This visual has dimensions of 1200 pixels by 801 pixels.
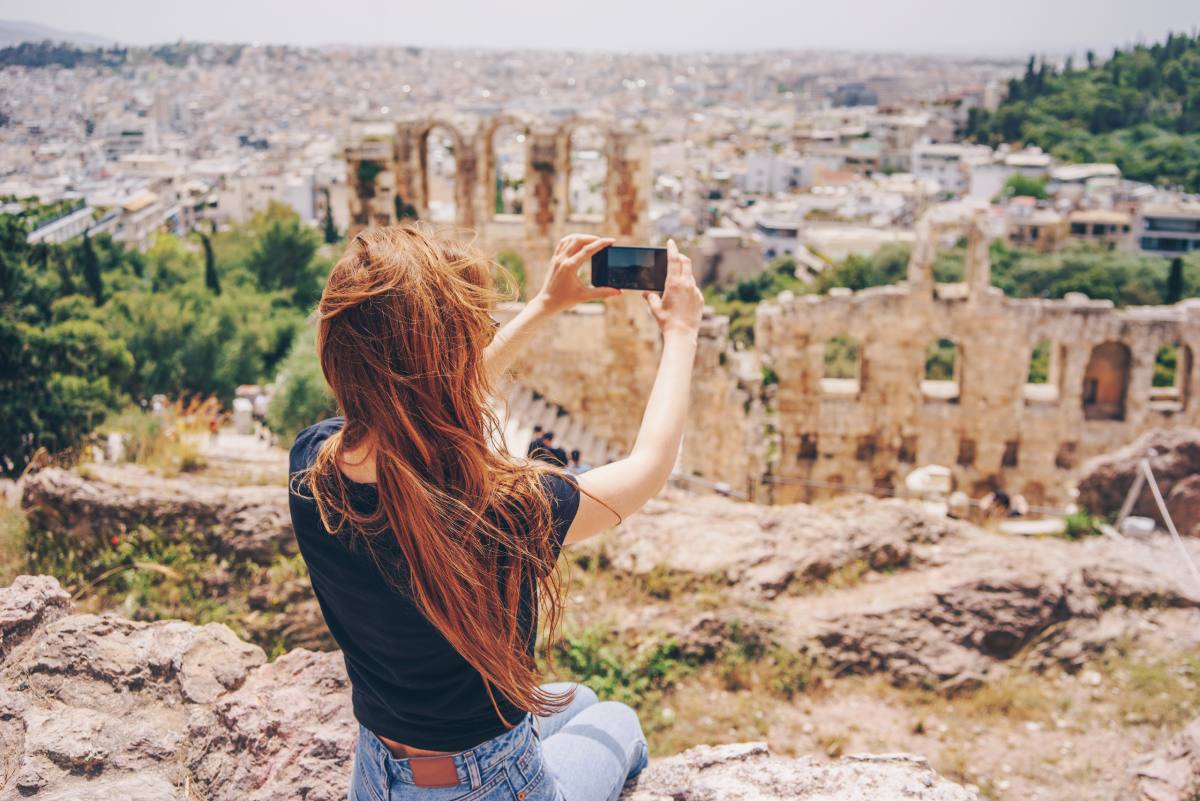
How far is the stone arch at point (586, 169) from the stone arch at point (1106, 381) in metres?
7.90

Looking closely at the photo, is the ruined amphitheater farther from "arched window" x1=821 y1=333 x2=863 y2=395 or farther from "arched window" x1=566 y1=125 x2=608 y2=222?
"arched window" x1=566 y1=125 x2=608 y2=222

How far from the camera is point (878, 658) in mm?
5039

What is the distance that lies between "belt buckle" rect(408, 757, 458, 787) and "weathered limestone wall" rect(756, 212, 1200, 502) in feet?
40.8

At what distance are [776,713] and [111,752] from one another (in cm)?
294

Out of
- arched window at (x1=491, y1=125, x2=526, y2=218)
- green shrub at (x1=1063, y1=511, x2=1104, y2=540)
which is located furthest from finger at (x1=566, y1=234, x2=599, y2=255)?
arched window at (x1=491, y1=125, x2=526, y2=218)

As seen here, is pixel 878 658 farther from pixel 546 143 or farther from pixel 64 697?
pixel 546 143

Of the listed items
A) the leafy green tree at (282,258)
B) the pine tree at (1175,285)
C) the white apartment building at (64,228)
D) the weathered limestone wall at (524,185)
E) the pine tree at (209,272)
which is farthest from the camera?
the pine tree at (1175,285)

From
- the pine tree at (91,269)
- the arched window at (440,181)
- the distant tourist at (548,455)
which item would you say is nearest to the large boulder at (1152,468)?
the distant tourist at (548,455)

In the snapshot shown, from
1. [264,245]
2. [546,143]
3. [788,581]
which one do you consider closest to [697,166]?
[264,245]

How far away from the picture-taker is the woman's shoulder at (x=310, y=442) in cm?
212

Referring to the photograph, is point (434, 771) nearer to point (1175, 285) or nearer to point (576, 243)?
point (576, 243)

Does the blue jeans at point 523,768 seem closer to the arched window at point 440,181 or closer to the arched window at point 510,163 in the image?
the arched window at point 440,181

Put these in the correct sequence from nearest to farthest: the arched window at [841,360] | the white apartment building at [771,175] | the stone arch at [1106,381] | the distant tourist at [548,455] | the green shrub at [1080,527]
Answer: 1. the distant tourist at [548,455]
2. the green shrub at [1080,527]
3. the stone arch at [1106,381]
4. the arched window at [841,360]
5. the white apartment building at [771,175]

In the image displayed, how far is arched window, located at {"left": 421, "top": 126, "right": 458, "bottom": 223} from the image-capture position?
15727 mm
